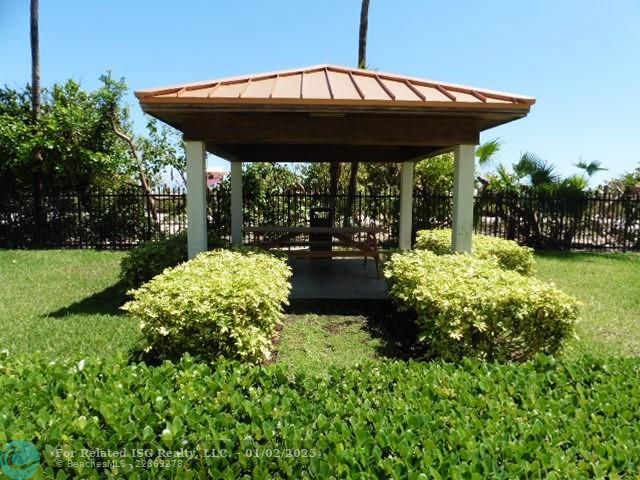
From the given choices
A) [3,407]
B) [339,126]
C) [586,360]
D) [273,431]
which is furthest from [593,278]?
[3,407]

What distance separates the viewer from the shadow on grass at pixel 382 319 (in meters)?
5.23

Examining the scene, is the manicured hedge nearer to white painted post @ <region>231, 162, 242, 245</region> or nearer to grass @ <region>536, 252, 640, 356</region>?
grass @ <region>536, 252, 640, 356</region>

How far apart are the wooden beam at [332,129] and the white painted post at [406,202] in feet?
15.6

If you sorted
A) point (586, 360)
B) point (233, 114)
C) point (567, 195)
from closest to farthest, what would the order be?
point (586, 360) → point (233, 114) → point (567, 195)

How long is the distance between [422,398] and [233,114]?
475 cm

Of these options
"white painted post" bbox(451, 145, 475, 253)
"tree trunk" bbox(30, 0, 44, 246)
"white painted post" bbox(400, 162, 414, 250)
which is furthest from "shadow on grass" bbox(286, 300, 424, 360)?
"tree trunk" bbox(30, 0, 44, 246)

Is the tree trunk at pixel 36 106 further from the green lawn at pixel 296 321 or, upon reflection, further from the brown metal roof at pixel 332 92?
the brown metal roof at pixel 332 92

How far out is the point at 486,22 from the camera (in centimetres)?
1109

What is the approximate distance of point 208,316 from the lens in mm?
4008

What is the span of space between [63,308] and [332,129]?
15.1ft

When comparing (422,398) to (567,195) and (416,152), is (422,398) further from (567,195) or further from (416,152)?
(567,195)

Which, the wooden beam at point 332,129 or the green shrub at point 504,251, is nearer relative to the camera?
the wooden beam at point 332,129

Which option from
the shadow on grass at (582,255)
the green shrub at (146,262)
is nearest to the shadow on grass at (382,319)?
the green shrub at (146,262)

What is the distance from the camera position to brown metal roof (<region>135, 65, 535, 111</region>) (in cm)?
560
